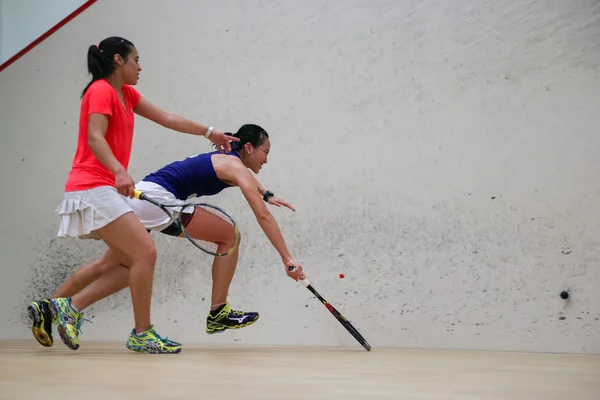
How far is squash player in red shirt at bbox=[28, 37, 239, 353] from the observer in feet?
7.75

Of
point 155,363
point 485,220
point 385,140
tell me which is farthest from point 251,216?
point 155,363

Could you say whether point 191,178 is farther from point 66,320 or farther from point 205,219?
point 66,320

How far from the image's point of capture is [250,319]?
2725 millimetres

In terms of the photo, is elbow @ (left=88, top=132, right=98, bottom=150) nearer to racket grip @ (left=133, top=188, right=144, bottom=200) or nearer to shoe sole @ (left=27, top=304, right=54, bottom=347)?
racket grip @ (left=133, top=188, right=144, bottom=200)

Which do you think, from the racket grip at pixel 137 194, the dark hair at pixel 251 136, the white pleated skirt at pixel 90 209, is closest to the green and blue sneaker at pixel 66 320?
the white pleated skirt at pixel 90 209

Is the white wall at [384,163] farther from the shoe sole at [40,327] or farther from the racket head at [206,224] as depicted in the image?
the shoe sole at [40,327]

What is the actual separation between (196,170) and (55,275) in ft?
4.55

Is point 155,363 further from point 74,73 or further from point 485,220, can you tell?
point 74,73

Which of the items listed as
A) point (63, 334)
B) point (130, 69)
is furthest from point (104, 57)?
point (63, 334)

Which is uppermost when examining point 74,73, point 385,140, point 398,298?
point 74,73

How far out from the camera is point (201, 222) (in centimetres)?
270

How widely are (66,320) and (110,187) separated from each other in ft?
1.58

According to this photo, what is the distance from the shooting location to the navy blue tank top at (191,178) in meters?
2.77

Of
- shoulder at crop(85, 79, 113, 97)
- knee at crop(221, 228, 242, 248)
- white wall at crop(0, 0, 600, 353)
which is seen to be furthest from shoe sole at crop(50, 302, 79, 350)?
white wall at crop(0, 0, 600, 353)
